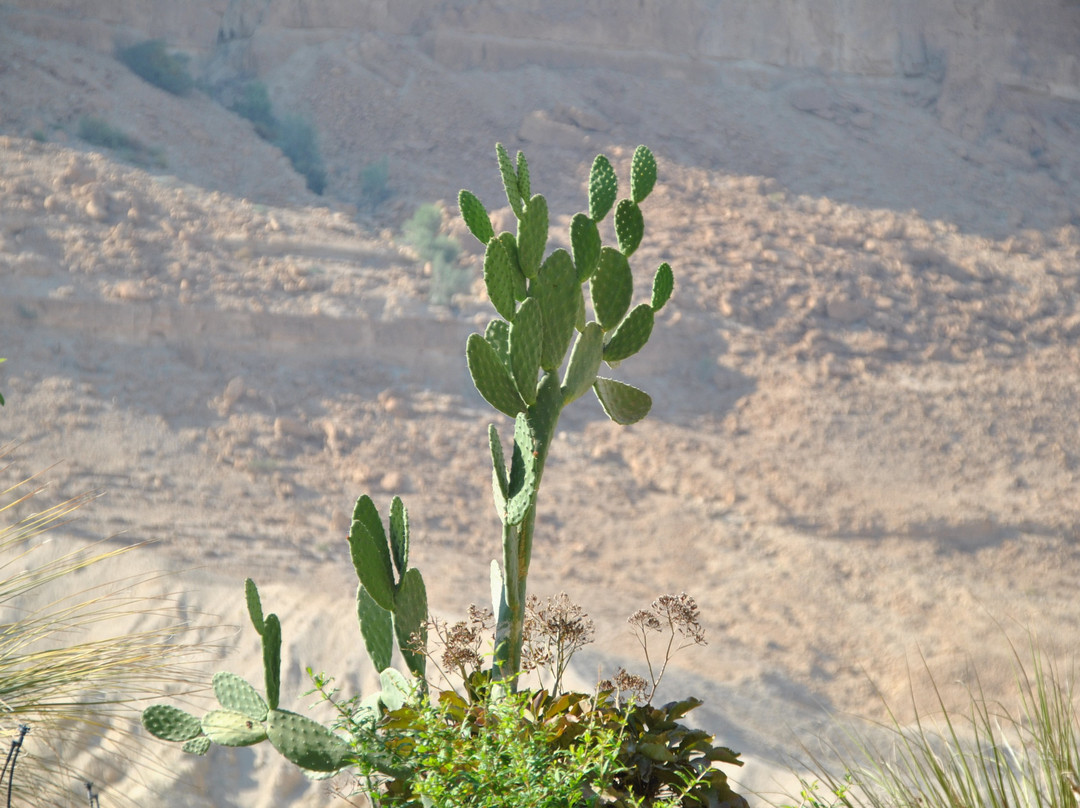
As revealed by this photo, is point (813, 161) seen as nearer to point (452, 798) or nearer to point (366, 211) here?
point (366, 211)

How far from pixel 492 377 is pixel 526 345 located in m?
0.09

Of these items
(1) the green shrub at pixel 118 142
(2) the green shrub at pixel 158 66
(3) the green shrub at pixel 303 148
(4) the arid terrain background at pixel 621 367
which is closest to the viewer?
(4) the arid terrain background at pixel 621 367

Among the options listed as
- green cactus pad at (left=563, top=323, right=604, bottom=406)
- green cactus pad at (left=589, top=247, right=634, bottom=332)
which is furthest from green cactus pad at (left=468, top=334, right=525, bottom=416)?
green cactus pad at (left=589, top=247, right=634, bottom=332)

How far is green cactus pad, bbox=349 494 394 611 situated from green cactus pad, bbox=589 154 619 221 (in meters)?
0.74

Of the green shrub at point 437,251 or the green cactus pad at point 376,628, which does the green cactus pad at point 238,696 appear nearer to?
the green cactus pad at point 376,628

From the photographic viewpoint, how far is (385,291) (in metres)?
12.5

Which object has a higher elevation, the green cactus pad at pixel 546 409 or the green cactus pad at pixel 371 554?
the green cactus pad at pixel 546 409

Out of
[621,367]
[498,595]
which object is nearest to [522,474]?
[498,595]

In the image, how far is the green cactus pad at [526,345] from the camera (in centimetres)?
167

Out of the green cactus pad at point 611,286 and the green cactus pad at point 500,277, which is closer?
the green cactus pad at point 500,277

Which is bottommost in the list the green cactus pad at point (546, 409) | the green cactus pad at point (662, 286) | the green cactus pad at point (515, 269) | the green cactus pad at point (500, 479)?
the green cactus pad at point (500, 479)

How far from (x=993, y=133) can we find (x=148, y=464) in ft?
50.0

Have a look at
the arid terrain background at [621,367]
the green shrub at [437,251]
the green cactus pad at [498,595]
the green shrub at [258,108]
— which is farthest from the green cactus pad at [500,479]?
the green shrub at [258,108]

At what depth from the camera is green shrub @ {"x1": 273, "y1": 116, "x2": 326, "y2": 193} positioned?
49.4 ft
